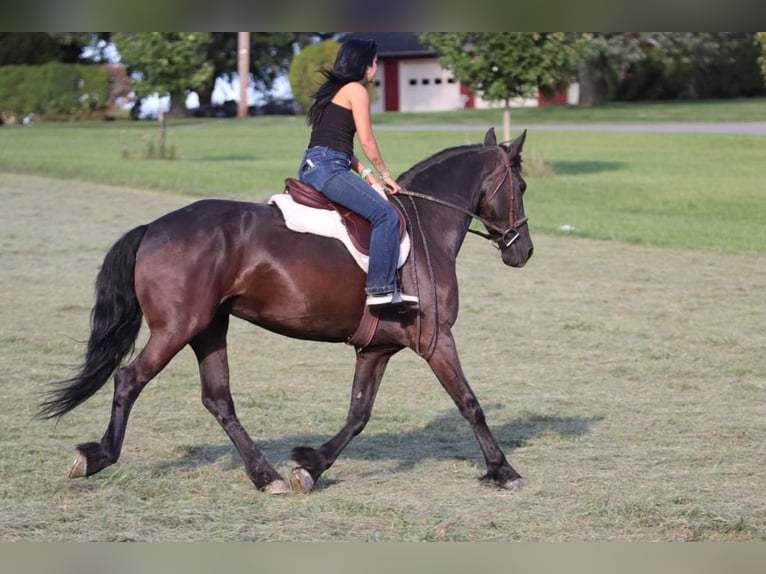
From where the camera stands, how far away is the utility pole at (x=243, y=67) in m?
57.2

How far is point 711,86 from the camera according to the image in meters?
59.1

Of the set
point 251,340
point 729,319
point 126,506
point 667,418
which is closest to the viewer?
point 126,506

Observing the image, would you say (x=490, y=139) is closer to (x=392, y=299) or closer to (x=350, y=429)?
(x=392, y=299)

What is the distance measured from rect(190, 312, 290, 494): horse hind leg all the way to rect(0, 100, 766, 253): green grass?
513 inches

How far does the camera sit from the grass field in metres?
6.33

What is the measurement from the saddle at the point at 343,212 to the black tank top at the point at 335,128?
269 mm

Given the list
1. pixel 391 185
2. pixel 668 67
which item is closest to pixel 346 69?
pixel 391 185

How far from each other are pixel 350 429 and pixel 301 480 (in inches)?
19.2

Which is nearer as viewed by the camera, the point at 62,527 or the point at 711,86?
the point at 62,527

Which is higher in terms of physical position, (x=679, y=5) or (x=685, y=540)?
(x=679, y=5)

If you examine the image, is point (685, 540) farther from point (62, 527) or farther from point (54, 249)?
point (54, 249)

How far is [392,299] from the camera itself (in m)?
6.86

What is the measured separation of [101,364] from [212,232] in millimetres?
995

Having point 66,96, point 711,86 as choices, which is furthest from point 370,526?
point 711,86
